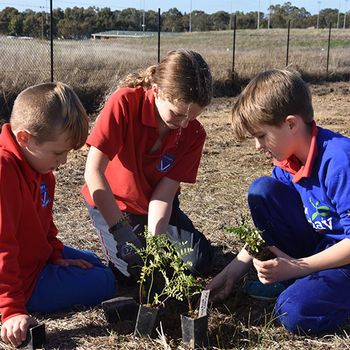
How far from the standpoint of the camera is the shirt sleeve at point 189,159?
324cm

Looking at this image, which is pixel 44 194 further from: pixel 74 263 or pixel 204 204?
pixel 204 204

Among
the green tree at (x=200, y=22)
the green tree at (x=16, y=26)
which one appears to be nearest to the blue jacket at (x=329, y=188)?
the green tree at (x=16, y=26)

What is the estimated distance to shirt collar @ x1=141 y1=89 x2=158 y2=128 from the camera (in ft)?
9.93

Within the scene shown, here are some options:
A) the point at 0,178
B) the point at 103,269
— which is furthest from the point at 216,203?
the point at 0,178

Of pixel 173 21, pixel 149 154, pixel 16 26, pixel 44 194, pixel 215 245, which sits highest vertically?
pixel 173 21

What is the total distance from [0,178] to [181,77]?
96cm

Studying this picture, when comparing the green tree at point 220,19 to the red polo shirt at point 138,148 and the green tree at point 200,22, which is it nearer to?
the green tree at point 200,22

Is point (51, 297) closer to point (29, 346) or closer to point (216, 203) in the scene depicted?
point (29, 346)

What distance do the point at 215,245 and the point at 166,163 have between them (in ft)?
2.33

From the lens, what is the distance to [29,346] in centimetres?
228

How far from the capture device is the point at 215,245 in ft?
12.0

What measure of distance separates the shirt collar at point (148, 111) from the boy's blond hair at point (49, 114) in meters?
0.62

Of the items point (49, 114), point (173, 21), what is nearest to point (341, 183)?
point (49, 114)

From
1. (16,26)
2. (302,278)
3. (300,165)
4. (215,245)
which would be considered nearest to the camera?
(302,278)
